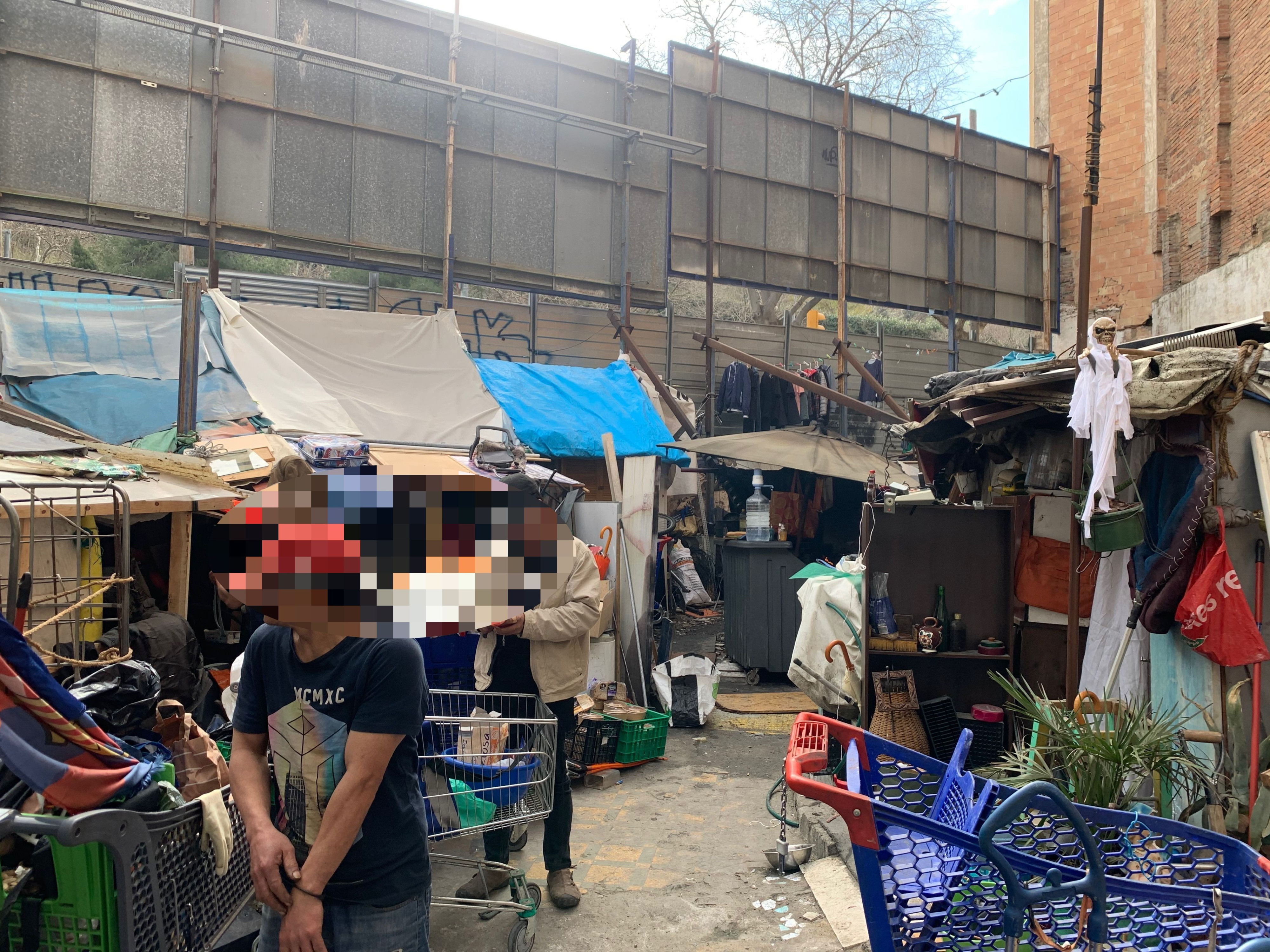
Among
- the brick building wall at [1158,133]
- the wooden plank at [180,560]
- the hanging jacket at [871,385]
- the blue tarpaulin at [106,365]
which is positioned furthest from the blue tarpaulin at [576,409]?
the brick building wall at [1158,133]

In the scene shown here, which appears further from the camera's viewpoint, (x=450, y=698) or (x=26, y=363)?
(x=26, y=363)

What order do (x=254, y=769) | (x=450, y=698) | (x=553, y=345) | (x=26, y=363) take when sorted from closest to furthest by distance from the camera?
(x=254, y=769), (x=450, y=698), (x=26, y=363), (x=553, y=345)

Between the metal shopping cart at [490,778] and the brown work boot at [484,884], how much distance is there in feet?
0.11

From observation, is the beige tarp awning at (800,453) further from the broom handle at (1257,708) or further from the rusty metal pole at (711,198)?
the broom handle at (1257,708)

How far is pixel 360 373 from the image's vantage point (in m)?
9.91

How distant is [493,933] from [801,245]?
42.4 ft

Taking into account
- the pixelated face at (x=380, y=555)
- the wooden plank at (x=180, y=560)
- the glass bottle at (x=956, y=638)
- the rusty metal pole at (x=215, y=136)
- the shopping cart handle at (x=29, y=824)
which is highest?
the rusty metal pole at (x=215, y=136)

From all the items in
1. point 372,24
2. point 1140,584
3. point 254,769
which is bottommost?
point 254,769

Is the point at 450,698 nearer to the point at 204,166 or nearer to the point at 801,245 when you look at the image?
the point at 204,166

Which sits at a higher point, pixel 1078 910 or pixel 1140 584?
pixel 1140 584

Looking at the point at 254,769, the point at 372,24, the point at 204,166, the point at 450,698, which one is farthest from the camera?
the point at 372,24

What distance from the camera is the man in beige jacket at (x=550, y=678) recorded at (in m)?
4.24

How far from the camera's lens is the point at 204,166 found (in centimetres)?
1066

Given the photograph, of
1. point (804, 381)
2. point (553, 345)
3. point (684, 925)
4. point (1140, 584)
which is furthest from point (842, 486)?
point (684, 925)
